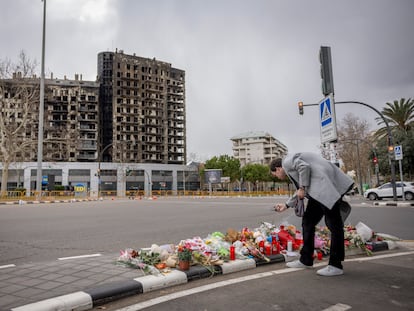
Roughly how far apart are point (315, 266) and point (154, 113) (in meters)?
82.6

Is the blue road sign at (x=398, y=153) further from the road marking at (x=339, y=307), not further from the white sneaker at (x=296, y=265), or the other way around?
the road marking at (x=339, y=307)

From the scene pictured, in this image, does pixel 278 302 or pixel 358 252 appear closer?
pixel 278 302

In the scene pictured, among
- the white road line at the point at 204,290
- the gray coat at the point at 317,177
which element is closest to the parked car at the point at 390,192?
the gray coat at the point at 317,177

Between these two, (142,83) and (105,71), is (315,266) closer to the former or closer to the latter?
(142,83)

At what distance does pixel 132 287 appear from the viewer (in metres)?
3.35

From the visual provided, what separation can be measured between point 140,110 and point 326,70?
78198 millimetres

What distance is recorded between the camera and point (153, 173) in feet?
248

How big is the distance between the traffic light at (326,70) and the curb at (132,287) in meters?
4.59

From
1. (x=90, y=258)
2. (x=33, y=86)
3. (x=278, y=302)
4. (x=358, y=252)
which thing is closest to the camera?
(x=278, y=302)

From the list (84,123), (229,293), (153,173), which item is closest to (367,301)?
(229,293)

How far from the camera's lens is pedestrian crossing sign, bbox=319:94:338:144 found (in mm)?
7234

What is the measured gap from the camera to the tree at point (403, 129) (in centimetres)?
3666

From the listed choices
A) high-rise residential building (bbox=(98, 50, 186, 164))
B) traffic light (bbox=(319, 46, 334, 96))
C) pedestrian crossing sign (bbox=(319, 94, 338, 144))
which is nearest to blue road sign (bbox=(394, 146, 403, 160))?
pedestrian crossing sign (bbox=(319, 94, 338, 144))

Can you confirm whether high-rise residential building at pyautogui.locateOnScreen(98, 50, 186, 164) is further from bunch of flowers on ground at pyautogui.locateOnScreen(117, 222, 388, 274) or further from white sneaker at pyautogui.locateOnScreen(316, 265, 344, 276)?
white sneaker at pyautogui.locateOnScreen(316, 265, 344, 276)
